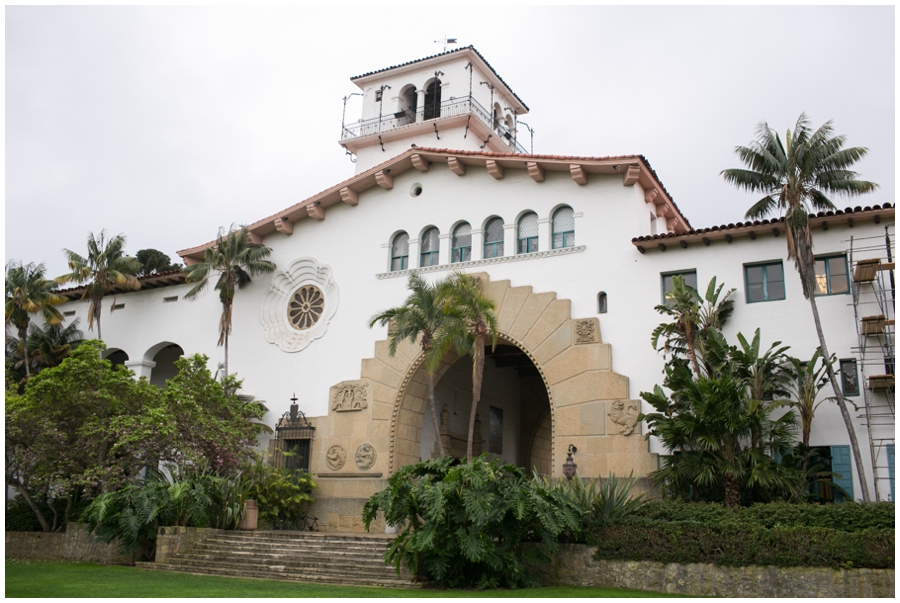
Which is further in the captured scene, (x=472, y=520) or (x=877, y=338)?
(x=877, y=338)

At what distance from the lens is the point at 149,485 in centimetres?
2105

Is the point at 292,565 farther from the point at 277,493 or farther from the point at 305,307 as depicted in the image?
the point at 305,307

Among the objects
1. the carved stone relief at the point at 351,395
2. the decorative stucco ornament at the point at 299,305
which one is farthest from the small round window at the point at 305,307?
the carved stone relief at the point at 351,395

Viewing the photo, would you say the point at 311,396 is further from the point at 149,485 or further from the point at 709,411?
the point at 709,411

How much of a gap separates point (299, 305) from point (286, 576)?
11.2m

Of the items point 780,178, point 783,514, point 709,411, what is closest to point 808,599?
point 783,514

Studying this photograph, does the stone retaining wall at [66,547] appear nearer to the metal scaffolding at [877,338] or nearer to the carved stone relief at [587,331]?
the carved stone relief at [587,331]

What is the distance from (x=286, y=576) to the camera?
17.9m

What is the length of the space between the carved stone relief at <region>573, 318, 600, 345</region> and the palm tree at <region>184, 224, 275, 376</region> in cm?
1078

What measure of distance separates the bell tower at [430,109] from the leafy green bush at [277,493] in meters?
15.0

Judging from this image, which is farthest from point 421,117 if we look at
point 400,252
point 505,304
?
point 505,304

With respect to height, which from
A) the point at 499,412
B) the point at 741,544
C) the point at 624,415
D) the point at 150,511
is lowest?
the point at 741,544

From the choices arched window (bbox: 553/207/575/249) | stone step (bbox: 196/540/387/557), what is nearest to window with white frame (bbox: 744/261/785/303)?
arched window (bbox: 553/207/575/249)

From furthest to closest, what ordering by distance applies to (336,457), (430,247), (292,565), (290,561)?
(430,247) < (336,457) < (290,561) < (292,565)
